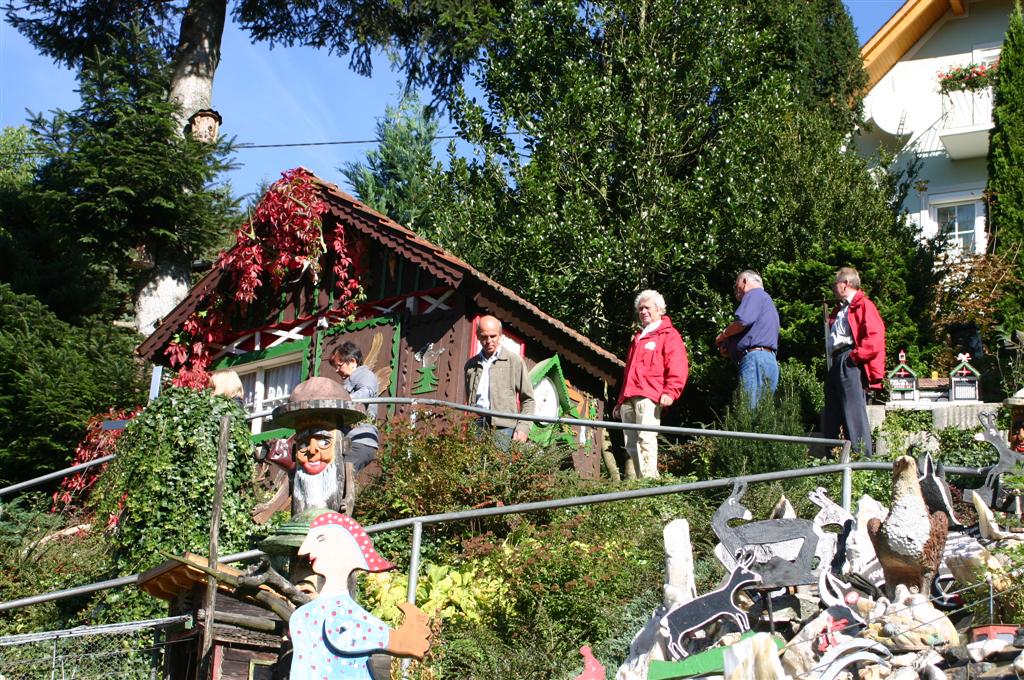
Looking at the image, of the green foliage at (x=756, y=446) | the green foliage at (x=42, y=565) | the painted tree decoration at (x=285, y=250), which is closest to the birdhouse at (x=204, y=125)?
the painted tree decoration at (x=285, y=250)

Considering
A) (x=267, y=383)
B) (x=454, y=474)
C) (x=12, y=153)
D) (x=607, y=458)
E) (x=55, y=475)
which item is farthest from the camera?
(x=12, y=153)

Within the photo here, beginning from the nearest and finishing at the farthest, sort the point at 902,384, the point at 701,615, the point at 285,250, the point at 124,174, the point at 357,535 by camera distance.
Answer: the point at 357,535 → the point at 701,615 → the point at 285,250 → the point at 902,384 → the point at 124,174

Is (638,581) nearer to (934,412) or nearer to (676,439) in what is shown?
(676,439)

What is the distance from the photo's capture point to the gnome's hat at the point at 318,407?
7.05 m

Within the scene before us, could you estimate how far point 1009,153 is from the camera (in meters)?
19.7

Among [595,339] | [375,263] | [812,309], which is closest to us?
[375,263]

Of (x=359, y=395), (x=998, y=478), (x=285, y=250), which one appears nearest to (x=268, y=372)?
(x=285, y=250)

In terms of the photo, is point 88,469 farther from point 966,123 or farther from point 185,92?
point 966,123

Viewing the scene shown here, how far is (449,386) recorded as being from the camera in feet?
43.9

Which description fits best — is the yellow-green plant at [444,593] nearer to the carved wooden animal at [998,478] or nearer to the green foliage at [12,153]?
the carved wooden animal at [998,478]

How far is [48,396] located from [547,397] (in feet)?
18.8

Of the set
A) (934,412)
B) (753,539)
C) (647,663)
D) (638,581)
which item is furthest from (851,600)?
(934,412)

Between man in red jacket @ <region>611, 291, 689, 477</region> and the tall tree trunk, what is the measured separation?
6998 mm

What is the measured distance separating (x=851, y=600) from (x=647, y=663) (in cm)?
131
